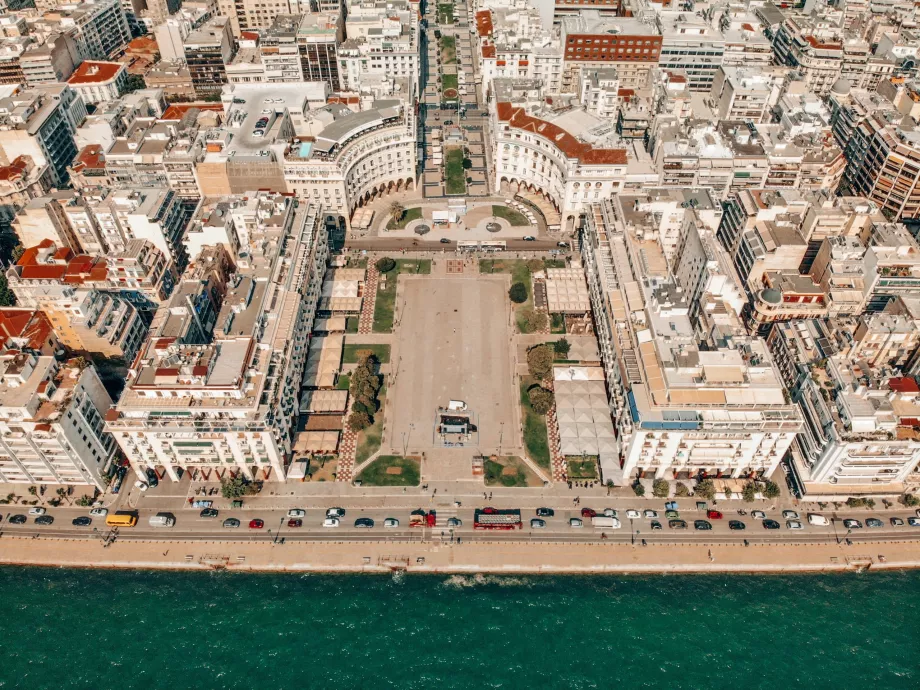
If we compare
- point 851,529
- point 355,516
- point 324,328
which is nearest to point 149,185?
point 324,328

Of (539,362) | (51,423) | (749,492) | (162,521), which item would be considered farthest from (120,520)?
(749,492)

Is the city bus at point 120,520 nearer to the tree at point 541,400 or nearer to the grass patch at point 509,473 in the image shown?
the grass patch at point 509,473

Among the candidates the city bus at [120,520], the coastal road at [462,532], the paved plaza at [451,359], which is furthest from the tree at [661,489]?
the city bus at [120,520]

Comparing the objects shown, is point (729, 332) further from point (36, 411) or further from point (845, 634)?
point (36, 411)

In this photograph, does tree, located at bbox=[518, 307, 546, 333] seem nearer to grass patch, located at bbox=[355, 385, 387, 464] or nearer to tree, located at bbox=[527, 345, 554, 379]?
tree, located at bbox=[527, 345, 554, 379]

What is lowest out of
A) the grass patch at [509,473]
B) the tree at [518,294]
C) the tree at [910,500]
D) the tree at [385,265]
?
the tree at [910,500]

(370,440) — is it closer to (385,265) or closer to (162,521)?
(162,521)

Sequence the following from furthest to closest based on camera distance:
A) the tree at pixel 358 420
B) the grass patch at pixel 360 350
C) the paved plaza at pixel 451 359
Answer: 1. the grass patch at pixel 360 350
2. the paved plaza at pixel 451 359
3. the tree at pixel 358 420
